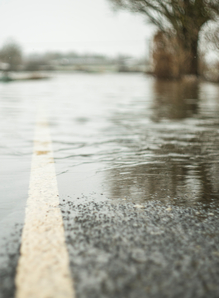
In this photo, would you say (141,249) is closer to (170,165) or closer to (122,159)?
(170,165)

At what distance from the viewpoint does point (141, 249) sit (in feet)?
9.81

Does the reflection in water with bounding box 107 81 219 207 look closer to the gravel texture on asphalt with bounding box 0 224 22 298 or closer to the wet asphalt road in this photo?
the wet asphalt road

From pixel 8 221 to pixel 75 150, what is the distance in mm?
3373

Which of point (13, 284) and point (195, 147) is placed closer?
point (13, 284)

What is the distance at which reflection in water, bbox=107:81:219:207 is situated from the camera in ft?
14.5

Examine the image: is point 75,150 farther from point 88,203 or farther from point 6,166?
point 88,203

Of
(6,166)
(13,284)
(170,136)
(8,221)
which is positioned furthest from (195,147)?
(13,284)

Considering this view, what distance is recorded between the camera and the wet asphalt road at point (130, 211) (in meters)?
2.58

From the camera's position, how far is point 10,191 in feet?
14.5

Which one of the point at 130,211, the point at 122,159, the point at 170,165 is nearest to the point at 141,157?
the point at 122,159

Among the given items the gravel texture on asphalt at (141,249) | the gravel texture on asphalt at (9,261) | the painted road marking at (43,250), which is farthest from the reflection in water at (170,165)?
the gravel texture on asphalt at (9,261)

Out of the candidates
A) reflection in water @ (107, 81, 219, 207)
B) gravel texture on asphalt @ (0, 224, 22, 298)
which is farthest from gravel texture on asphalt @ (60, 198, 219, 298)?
reflection in water @ (107, 81, 219, 207)

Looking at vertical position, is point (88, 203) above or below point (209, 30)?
below

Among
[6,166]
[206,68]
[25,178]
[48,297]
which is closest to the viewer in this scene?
[48,297]
